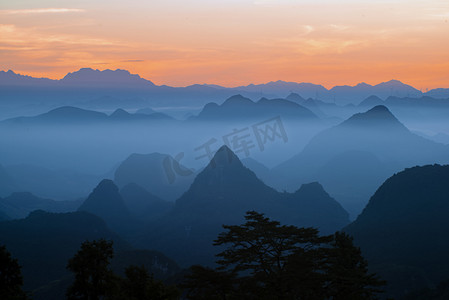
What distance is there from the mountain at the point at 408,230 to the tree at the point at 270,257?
6571 cm

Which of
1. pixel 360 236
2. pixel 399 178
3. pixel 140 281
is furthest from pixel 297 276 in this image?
pixel 399 178

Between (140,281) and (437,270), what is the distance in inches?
3539

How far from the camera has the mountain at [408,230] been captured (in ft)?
322

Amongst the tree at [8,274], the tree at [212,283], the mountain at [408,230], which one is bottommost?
the mountain at [408,230]

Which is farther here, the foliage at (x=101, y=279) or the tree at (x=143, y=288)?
the foliage at (x=101, y=279)

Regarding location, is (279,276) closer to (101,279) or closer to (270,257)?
(270,257)

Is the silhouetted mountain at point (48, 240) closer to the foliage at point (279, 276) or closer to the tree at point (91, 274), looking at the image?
the tree at point (91, 274)

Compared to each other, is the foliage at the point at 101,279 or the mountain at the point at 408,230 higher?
the foliage at the point at 101,279

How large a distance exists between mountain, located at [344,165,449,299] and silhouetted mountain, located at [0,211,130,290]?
74.3 metres

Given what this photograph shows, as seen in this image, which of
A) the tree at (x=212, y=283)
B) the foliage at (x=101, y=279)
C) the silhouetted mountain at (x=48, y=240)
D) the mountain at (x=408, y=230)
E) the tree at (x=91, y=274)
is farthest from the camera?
the silhouetted mountain at (x=48, y=240)

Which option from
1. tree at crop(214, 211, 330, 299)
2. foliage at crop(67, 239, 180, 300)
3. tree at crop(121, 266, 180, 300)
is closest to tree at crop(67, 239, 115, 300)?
foliage at crop(67, 239, 180, 300)

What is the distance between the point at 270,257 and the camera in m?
35.8

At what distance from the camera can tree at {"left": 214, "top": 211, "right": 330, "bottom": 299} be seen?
3216 cm

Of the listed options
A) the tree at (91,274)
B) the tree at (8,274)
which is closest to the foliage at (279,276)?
the tree at (91,274)
